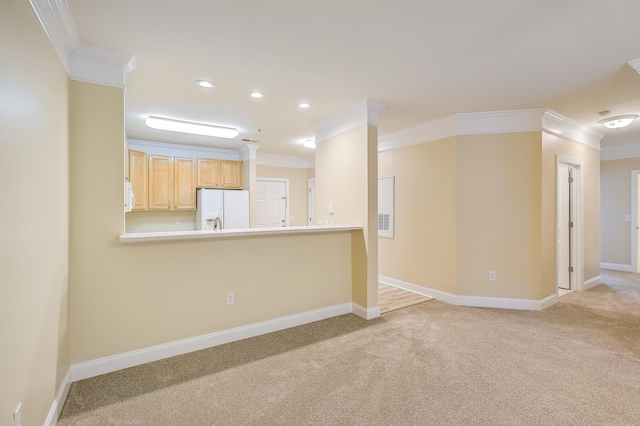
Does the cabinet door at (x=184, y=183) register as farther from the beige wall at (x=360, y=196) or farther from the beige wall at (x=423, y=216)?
the beige wall at (x=423, y=216)

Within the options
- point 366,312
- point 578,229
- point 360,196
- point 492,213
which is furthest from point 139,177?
point 578,229

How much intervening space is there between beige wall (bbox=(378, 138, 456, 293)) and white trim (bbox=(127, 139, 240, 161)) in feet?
10.1

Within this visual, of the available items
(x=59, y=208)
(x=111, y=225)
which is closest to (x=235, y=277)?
(x=111, y=225)

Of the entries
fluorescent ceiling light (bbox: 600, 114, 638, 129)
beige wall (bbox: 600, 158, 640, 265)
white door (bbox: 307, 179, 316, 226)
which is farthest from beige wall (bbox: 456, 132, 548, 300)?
beige wall (bbox: 600, 158, 640, 265)

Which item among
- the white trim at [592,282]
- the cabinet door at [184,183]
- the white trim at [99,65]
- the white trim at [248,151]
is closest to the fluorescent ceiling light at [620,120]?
the white trim at [592,282]

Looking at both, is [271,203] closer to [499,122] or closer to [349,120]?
[349,120]

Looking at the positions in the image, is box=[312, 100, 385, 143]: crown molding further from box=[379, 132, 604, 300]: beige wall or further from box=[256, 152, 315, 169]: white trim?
box=[256, 152, 315, 169]: white trim

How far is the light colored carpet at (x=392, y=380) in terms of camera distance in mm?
1891

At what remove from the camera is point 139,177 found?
501 centimetres

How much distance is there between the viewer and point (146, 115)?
12.8ft

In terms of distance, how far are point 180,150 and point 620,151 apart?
28.2 ft

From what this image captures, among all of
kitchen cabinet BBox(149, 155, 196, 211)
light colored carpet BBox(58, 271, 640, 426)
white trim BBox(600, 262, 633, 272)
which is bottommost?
light colored carpet BBox(58, 271, 640, 426)

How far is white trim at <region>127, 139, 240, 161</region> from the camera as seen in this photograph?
5199 millimetres

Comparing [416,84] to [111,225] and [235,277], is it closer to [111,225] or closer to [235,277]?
[235,277]
